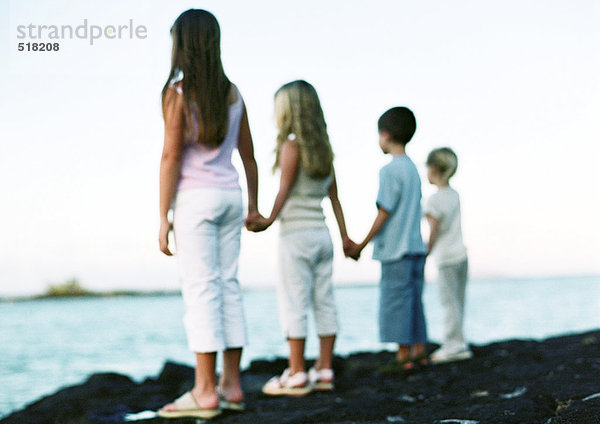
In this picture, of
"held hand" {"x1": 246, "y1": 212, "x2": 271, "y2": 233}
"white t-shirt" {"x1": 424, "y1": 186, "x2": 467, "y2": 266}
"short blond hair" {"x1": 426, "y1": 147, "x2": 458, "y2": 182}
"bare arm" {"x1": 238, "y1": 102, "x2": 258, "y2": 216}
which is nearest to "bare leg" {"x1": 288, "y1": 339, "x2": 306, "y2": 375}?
"held hand" {"x1": 246, "y1": 212, "x2": 271, "y2": 233}

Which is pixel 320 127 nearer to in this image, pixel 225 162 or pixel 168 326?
pixel 225 162

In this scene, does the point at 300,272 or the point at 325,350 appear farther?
the point at 325,350

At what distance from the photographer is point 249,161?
4078 millimetres

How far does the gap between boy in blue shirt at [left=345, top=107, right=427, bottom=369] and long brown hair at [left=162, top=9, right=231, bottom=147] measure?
1.80 metres

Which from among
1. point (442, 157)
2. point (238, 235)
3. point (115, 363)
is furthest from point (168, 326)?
point (238, 235)

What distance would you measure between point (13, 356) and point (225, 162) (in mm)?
11475

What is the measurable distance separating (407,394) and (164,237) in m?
1.61

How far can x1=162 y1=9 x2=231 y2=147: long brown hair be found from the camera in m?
3.71

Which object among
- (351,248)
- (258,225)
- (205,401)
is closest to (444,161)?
(351,248)

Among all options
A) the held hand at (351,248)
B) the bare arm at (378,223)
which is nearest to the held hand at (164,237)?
the held hand at (351,248)

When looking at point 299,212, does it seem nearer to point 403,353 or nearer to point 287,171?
point 287,171

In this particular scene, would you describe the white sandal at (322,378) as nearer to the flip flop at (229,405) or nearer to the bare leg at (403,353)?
the bare leg at (403,353)

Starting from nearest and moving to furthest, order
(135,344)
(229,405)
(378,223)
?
1. (229,405)
2. (378,223)
3. (135,344)

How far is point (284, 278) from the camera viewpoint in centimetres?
475
